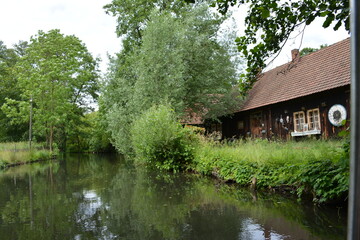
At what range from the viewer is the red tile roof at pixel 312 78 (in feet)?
48.8

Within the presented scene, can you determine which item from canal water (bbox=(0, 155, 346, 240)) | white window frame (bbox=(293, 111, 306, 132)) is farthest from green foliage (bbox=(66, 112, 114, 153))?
canal water (bbox=(0, 155, 346, 240))

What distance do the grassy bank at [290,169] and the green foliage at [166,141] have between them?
2.62m

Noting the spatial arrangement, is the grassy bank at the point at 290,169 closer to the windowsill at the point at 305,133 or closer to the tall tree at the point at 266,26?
the tall tree at the point at 266,26

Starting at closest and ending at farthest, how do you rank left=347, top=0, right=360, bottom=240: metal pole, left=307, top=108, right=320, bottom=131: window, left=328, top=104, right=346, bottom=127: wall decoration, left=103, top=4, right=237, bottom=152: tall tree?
1. left=347, top=0, right=360, bottom=240: metal pole
2. left=328, top=104, right=346, bottom=127: wall decoration
3. left=307, top=108, right=320, bottom=131: window
4. left=103, top=4, right=237, bottom=152: tall tree

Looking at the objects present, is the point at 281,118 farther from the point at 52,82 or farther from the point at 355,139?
the point at 52,82

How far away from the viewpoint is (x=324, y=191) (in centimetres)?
601

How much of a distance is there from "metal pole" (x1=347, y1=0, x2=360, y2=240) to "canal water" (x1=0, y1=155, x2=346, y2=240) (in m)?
3.79

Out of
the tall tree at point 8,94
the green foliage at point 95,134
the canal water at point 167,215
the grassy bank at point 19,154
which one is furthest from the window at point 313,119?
the tall tree at point 8,94

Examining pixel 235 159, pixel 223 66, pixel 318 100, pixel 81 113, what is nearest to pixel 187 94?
pixel 223 66

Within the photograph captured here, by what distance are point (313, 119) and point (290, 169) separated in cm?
1008

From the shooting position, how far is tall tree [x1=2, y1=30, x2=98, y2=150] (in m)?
29.8

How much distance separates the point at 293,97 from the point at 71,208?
1363 centimetres

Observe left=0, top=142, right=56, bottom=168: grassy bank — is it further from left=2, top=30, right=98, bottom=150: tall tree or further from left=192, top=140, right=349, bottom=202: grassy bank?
left=192, top=140, right=349, bottom=202: grassy bank

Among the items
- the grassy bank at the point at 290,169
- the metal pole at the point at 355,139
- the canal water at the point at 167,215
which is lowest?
the canal water at the point at 167,215
